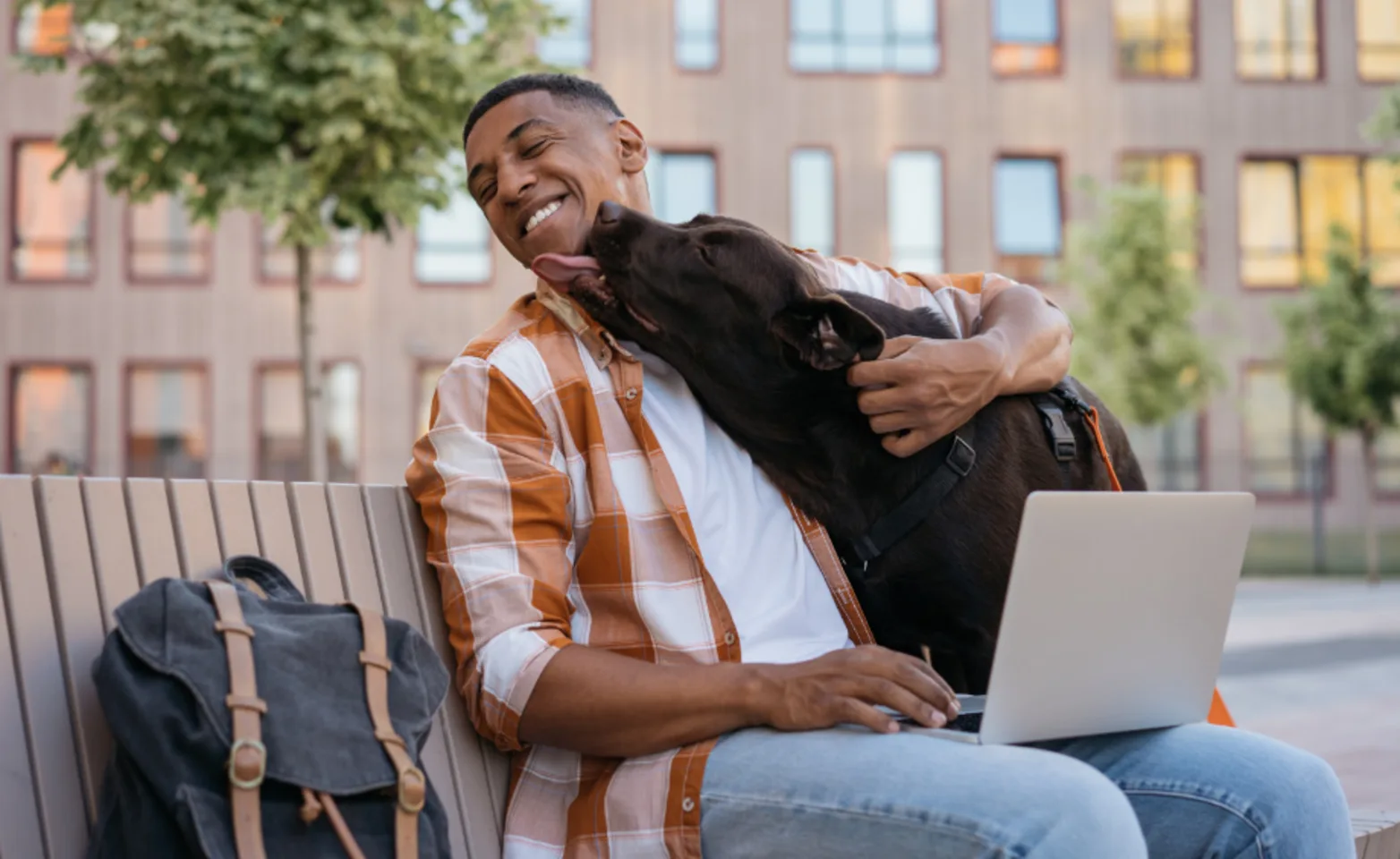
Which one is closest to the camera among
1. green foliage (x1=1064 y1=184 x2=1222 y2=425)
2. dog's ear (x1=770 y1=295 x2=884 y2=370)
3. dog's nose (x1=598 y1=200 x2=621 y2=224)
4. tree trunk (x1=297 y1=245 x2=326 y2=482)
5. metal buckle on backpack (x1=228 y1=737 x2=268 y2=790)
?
metal buckle on backpack (x1=228 y1=737 x2=268 y2=790)

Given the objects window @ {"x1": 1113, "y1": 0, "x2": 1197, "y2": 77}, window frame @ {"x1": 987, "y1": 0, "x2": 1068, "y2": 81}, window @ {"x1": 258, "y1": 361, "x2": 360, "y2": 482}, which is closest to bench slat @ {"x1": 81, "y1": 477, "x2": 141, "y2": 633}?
window @ {"x1": 258, "y1": 361, "x2": 360, "y2": 482}

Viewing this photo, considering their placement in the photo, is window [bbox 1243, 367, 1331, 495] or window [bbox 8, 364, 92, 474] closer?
window [bbox 8, 364, 92, 474]

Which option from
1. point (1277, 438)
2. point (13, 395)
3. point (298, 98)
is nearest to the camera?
point (298, 98)

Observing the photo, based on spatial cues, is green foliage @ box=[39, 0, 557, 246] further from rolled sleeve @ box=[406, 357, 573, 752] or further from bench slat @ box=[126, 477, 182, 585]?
bench slat @ box=[126, 477, 182, 585]

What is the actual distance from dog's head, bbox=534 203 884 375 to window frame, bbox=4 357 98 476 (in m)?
23.1

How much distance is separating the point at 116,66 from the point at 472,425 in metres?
7.59

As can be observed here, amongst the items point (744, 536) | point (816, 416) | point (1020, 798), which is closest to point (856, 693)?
point (1020, 798)

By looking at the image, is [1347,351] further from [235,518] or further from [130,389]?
[235,518]

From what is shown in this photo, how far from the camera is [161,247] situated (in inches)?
948

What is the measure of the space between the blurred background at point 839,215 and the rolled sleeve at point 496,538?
20760 mm

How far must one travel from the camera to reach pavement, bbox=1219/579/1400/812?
592cm

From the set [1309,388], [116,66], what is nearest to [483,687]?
[116,66]

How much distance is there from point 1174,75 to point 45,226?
19.0 metres

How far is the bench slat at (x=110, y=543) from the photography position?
1.93 metres
